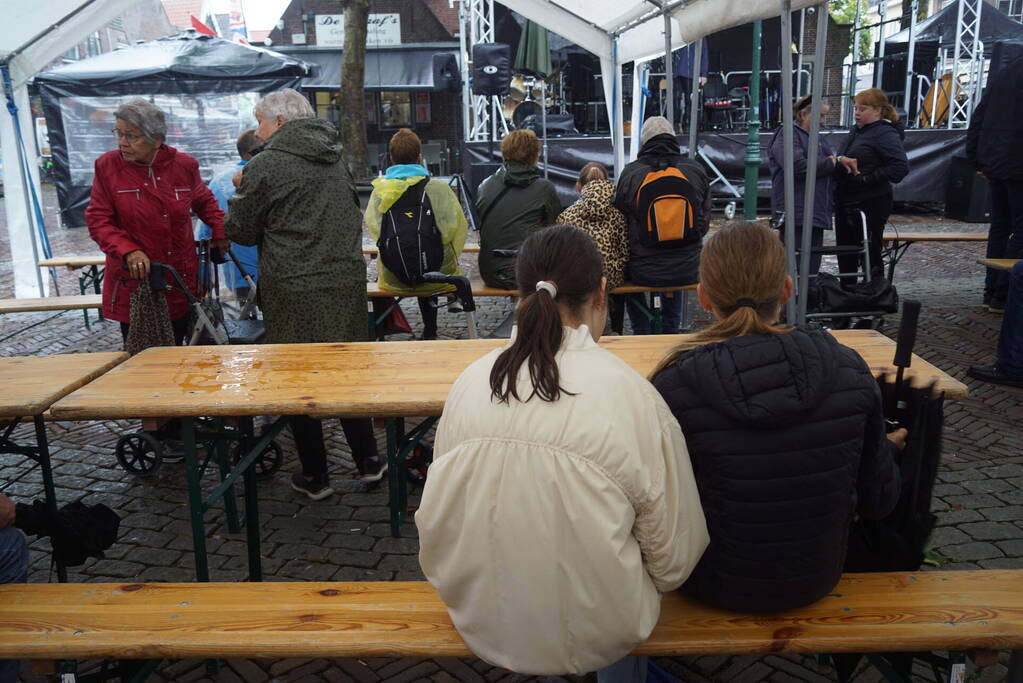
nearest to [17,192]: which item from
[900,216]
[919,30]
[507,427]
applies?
[507,427]

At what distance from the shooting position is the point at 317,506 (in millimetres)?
3965

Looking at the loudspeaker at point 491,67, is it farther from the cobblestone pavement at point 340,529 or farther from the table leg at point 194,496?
the table leg at point 194,496

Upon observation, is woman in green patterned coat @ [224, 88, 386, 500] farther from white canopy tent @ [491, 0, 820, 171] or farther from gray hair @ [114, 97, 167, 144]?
white canopy tent @ [491, 0, 820, 171]

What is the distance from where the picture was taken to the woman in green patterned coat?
3.61m

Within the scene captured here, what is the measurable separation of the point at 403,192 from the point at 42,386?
2666 mm

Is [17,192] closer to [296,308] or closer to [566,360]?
[296,308]

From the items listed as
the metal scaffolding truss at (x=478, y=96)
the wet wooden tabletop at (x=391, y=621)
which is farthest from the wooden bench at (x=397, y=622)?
the metal scaffolding truss at (x=478, y=96)

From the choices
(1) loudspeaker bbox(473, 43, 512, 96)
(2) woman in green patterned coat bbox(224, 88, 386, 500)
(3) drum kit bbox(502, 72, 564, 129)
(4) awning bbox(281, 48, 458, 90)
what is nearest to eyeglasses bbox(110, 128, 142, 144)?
A: (2) woman in green patterned coat bbox(224, 88, 386, 500)

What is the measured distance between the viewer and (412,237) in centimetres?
528

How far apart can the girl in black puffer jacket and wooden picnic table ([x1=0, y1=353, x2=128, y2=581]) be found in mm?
2087

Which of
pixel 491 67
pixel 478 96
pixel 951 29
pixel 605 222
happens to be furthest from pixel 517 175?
pixel 951 29

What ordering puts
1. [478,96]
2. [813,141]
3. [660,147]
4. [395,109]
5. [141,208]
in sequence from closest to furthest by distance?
1. [141,208]
2. [813,141]
3. [660,147]
4. [478,96]
5. [395,109]

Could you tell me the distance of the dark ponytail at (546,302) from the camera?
5.59 ft

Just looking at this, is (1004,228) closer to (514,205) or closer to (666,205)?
(666,205)
